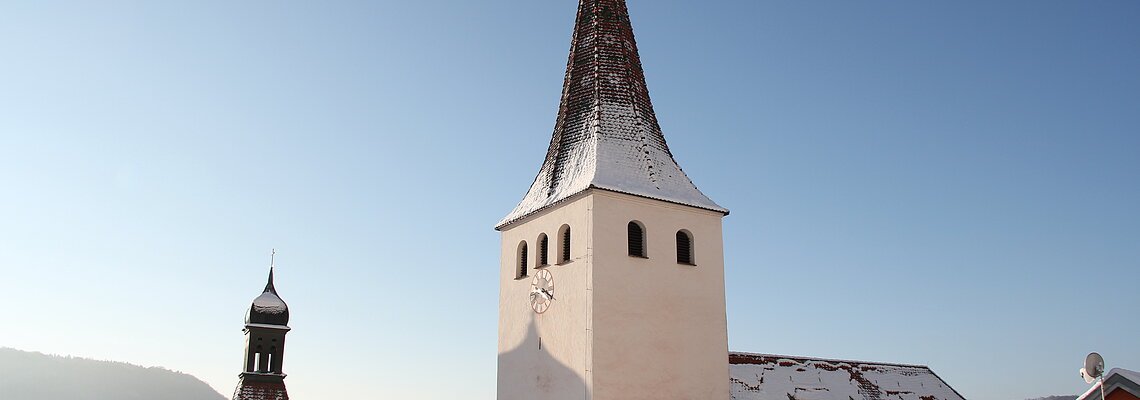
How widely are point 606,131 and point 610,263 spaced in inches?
166

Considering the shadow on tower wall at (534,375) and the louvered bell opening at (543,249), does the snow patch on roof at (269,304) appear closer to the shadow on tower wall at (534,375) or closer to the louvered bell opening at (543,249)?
the shadow on tower wall at (534,375)

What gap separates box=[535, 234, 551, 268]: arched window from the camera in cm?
2434

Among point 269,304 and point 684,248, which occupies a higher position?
point 269,304

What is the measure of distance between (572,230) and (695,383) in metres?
4.62

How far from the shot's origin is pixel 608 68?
87.1ft

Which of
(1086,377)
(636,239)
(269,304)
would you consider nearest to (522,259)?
(636,239)

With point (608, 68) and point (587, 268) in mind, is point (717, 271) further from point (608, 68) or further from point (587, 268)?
point (608, 68)

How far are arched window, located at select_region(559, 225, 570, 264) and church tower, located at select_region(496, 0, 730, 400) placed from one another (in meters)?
0.03

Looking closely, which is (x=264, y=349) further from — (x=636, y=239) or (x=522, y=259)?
(x=636, y=239)

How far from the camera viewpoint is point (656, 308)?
23.0 meters

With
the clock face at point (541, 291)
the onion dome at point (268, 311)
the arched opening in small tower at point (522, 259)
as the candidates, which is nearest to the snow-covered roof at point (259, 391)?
the onion dome at point (268, 311)

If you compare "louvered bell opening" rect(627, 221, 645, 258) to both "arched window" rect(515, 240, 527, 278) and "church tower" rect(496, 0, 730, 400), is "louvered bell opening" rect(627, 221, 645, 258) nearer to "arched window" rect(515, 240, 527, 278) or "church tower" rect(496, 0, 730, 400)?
"church tower" rect(496, 0, 730, 400)

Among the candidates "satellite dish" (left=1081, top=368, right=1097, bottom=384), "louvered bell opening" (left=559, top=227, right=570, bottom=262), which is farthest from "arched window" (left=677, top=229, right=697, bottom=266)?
"satellite dish" (left=1081, top=368, right=1097, bottom=384)

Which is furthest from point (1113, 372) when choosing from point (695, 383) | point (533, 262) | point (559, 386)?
point (533, 262)
